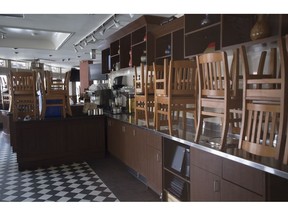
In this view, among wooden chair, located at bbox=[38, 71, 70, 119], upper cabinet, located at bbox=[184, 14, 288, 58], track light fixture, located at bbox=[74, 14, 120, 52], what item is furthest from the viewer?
track light fixture, located at bbox=[74, 14, 120, 52]

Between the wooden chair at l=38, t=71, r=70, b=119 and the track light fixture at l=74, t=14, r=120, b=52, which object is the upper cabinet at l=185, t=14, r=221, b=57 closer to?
the track light fixture at l=74, t=14, r=120, b=52

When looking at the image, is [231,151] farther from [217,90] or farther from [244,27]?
[244,27]

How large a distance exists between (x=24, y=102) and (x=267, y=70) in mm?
4093

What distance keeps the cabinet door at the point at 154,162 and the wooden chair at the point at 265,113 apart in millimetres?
1238

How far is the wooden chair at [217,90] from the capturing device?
2037mm

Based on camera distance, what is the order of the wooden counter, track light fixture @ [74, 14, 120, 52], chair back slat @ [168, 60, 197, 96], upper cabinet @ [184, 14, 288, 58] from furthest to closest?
track light fixture @ [74, 14, 120, 52]
the wooden counter
chair back slat @ [168, 60, 197, 96]
upper cabinet @ [184, 14, 288, 58]

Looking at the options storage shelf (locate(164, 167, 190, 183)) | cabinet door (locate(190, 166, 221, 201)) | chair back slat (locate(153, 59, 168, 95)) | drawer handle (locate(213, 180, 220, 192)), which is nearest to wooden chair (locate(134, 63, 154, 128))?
chair back slat (locate(153, 59, 168, 95))

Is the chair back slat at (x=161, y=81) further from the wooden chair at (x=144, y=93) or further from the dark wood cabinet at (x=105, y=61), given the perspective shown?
Result: the dark wood cabinet at (x=105, y=61)

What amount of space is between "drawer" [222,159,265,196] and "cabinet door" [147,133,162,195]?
1.10 meters

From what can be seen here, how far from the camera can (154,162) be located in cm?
309

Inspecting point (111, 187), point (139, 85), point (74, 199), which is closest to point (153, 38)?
point (139, 85)

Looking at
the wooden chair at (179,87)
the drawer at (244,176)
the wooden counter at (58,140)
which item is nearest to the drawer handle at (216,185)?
the drawer at (244,176)

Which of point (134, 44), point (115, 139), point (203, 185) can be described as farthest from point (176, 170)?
point (134, 44)

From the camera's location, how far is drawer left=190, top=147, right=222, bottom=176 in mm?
2029
